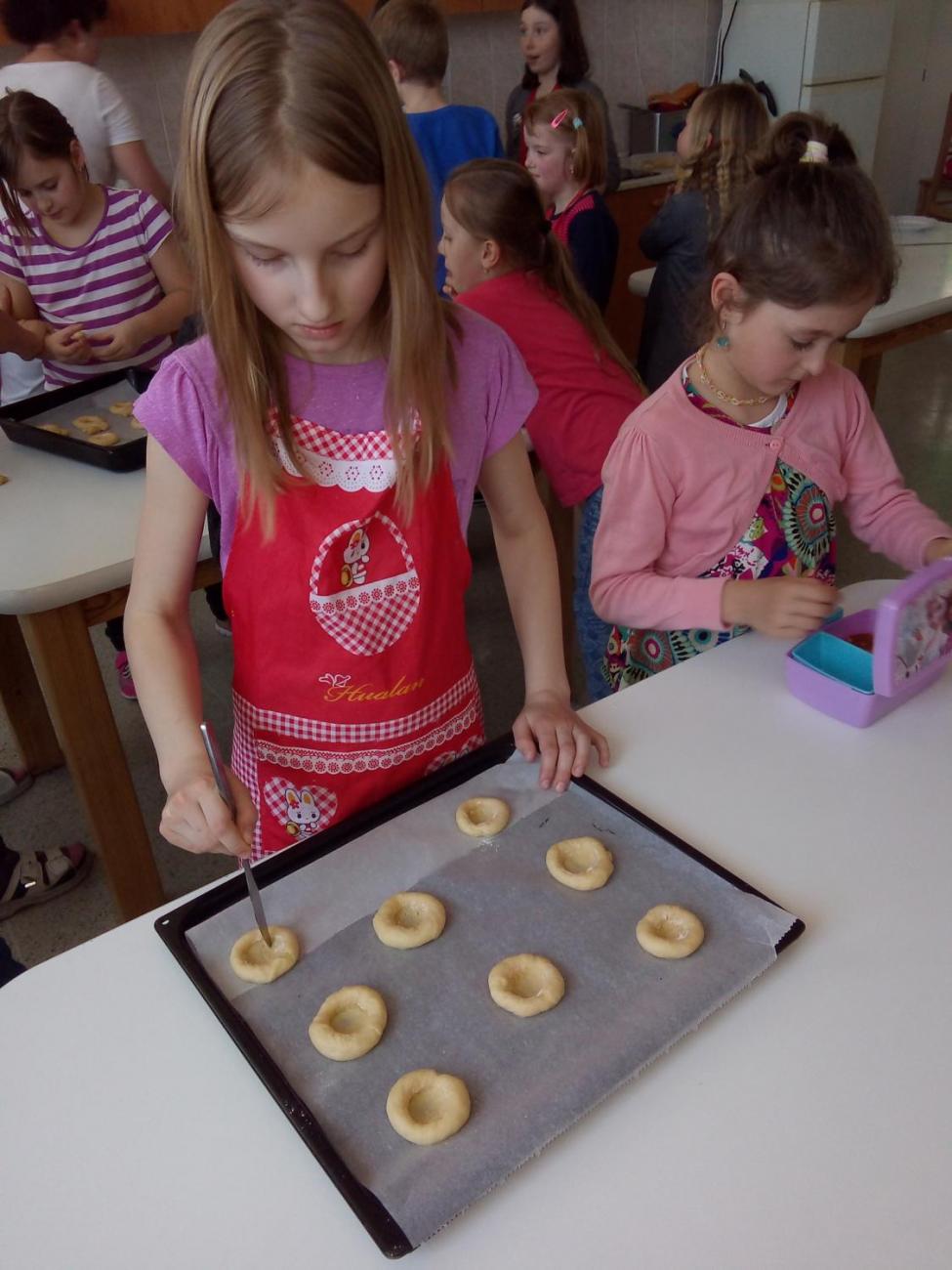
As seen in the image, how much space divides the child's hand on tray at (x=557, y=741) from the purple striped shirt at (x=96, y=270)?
52.0 inches

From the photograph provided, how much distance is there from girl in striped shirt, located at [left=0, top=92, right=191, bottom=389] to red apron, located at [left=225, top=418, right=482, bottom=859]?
42.8 inches

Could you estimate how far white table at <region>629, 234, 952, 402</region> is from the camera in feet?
7.00

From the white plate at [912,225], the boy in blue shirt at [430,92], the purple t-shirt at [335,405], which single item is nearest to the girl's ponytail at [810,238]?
the purple t-shirt at [335,405]

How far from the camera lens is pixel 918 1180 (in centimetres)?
53

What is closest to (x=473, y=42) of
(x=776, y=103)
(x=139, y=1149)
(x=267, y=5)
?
(x=776, y=103)

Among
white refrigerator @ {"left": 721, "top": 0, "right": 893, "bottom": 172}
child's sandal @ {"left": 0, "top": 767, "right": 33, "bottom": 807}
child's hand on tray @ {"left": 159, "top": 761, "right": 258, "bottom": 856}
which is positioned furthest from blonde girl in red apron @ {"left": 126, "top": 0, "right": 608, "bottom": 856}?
white refrigerator @ {"left": 721, "top": 0, "right": 893, "bottom": 172}

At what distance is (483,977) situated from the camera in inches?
25.8

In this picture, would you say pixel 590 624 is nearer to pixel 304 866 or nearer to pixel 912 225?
pixel 304 866

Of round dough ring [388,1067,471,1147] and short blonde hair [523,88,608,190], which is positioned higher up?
short blonde hair [523,88,608,190]

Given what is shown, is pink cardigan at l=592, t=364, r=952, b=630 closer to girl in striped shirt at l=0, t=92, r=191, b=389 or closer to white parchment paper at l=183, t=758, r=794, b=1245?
white parchment paper at l=183, t=758, r=794, b=1245

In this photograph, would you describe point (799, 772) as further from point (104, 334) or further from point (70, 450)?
point (104, 334)

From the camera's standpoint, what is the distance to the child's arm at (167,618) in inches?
30.2

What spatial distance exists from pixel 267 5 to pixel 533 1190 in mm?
791

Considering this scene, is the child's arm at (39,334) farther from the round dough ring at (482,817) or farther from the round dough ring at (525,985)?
the round dough ring at (525,985)
